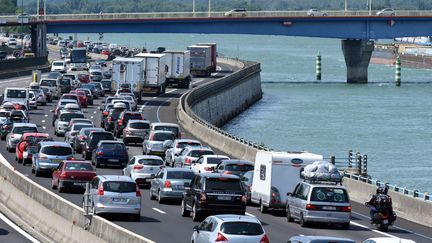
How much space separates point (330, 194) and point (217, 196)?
3266mm

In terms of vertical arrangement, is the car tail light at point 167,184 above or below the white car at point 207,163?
above

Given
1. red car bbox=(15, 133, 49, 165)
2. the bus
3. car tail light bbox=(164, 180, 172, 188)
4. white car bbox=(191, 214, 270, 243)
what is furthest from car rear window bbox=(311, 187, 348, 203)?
the bus

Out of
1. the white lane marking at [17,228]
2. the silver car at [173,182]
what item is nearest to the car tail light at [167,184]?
the silver car at [173,182]

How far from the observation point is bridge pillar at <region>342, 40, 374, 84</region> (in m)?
174

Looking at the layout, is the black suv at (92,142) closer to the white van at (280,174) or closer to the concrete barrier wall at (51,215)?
the concrete barrier wall at (51,215)

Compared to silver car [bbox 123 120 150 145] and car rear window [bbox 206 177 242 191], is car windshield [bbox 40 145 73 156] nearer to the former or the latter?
car rear window [bbox 206 177 242 191]

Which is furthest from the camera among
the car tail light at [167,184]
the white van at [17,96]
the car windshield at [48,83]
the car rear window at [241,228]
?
the car windshield at [48,83]

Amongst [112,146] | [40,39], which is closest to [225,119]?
[40,39]

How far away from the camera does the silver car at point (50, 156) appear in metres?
50.4

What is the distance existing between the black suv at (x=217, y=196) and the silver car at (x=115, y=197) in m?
1.85

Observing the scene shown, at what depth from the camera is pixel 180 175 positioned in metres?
42.1

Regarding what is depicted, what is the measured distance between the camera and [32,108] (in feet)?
305

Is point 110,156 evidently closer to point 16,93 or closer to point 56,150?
point 56,150

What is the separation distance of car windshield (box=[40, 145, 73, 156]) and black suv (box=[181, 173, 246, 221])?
45.0 ft
